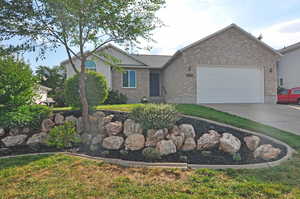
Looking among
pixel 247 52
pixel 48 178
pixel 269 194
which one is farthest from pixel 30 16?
pixel 247 52

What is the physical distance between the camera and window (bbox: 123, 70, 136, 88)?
46.4 feet

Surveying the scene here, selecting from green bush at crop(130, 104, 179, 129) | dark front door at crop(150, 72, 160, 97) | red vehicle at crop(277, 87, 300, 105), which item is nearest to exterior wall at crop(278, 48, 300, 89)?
red vehicle at crop(277, 87, 300, 105)

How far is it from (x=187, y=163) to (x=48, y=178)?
2767mm

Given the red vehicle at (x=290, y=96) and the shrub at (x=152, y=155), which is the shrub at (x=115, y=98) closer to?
the shrub at (x=152, y=155)

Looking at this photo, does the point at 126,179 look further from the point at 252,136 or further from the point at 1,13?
the point at 1,13

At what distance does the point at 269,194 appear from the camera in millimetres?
2592

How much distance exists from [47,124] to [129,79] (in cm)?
909

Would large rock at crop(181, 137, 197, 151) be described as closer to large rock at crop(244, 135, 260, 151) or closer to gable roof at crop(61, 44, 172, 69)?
large rock at crop(244, 135, 260, 151)

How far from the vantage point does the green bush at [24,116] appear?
4.90 m

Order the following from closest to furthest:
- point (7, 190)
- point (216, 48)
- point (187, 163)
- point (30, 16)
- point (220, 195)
A: point (220, 195) < point (7, 190) < point (187, 163) < point (30, 16) < point (216, 48)

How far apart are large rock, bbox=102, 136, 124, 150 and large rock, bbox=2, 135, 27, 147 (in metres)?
2.54

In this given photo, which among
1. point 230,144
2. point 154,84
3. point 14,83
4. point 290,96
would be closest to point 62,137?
point 14,83

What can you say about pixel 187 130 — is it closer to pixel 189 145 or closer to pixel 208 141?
pixel 189 145

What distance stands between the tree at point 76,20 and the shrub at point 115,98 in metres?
7.40
